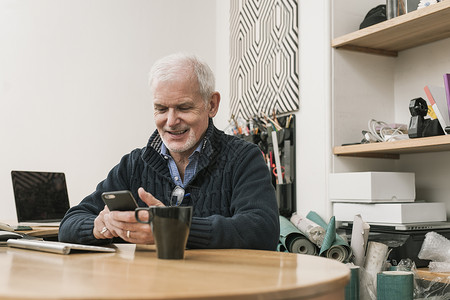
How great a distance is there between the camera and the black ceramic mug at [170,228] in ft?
3.06

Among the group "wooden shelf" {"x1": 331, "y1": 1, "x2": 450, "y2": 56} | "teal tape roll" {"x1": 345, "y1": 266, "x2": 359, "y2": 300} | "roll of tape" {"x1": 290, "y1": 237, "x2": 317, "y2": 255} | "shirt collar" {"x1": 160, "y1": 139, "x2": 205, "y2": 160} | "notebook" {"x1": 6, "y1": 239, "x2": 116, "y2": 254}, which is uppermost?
"wooden shelf" {"x1": 331, "y1": 1, "x2": 450, "y2": 56}

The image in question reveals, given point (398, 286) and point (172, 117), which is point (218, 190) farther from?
point (398, 286)

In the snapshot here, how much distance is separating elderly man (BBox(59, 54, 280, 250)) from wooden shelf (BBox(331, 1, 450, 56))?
96 centimetres

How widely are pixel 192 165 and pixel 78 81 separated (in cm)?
194

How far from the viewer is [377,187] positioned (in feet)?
7.47

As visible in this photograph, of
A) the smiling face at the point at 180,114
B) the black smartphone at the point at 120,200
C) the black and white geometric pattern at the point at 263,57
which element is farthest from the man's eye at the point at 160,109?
the black and white geometric pattern at the point at 263,57

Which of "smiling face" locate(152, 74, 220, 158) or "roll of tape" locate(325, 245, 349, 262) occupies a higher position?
"smiling face" locate(152, 74, 220, 158)

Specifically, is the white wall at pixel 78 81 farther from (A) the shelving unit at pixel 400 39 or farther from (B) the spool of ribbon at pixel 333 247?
(B) the spool of ribbon at pixel 333 247

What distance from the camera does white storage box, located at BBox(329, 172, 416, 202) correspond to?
2275mm

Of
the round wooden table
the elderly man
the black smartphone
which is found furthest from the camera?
the elderly man

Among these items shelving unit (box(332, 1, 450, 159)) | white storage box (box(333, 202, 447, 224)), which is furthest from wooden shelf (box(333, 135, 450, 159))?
white storage box (box(333, 202, 447, 224))

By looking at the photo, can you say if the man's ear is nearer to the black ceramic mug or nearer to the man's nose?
the man's nose

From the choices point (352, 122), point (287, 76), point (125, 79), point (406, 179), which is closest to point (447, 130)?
point (406, 179)

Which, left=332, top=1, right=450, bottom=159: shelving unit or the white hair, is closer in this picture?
the white hair
